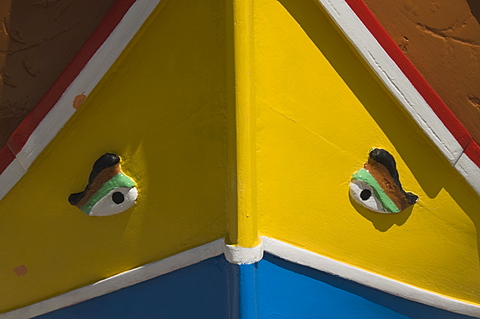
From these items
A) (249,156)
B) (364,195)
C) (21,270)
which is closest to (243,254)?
(249,156)

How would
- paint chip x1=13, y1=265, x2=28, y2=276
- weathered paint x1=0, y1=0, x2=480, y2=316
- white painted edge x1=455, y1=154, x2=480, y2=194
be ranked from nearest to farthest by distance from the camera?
weathered paint x1=0, y1=0, x2=480, y2=316 → white painted edge x1=455, y1=154, x2=480, y2=194 → paint chip x1=13, y1=265, x2=28, y2=276

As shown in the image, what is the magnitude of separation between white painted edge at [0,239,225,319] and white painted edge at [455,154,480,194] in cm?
58

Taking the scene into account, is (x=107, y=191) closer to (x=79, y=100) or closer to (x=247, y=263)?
(x=79, y=100)

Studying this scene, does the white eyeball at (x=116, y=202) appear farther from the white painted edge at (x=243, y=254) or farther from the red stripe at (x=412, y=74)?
the red stripe at (x=412, y=74)

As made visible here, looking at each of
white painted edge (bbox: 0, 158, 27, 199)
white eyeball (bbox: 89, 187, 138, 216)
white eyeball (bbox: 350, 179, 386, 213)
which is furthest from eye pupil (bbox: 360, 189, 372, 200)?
white painted edge (bbox: 0, 158, 27, 199)

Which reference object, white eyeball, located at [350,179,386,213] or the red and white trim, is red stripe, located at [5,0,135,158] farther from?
white eyeball, located at [350,179,386,213]

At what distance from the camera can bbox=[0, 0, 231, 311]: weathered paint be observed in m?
1.14

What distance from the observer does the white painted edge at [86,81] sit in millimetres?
1164

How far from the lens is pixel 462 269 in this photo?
1324 mm

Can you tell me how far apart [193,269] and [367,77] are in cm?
58

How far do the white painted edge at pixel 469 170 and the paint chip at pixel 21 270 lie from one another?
1084mm

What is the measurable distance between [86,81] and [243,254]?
519 millimetres

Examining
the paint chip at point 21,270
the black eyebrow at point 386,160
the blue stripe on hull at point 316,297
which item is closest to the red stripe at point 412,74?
the black eyebrow at point 386,160

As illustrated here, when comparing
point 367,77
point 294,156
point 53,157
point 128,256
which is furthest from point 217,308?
point 367,77
